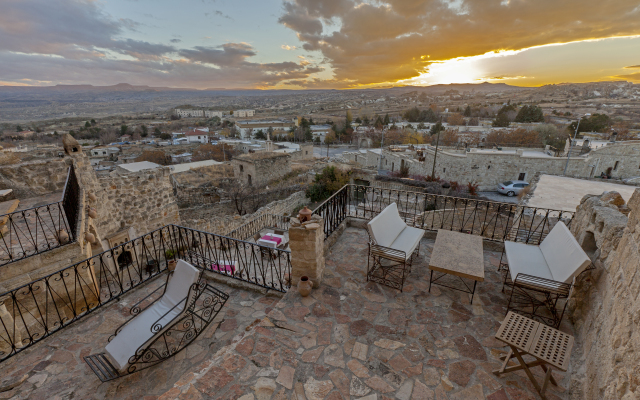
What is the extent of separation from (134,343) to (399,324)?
10.6 ft

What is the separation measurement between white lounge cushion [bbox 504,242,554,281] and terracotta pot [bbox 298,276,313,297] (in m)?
2.63

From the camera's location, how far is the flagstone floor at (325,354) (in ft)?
8.46

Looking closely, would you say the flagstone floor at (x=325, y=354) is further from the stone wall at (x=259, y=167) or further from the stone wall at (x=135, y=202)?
the stone wall at (x=259, y=167)

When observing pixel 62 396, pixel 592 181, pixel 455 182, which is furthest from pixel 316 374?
pixel 455 182

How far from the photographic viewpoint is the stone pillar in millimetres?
3775

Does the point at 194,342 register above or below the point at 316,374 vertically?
below

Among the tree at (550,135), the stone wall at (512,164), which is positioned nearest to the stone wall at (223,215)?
the stone wall at (512,164)

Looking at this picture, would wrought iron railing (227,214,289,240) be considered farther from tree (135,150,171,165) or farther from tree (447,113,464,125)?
tree (447,113,464,125)

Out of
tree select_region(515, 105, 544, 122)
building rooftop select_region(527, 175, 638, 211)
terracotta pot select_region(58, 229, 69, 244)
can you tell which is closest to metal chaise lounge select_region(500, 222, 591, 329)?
building rooftop select_region(527, 175, 638, 211)

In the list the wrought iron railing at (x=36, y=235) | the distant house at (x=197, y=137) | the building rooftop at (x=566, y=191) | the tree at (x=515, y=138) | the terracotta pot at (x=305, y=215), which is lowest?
the distant house at (x=197, y=137)

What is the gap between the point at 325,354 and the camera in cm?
293

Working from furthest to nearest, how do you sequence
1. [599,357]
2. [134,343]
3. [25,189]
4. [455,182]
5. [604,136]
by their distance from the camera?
[604,136] < [455,182] < [25,189] < [134,343] < [599,357]

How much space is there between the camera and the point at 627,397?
1677 millimetres

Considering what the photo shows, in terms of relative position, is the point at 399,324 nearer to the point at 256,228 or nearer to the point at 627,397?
the point at 627,397
